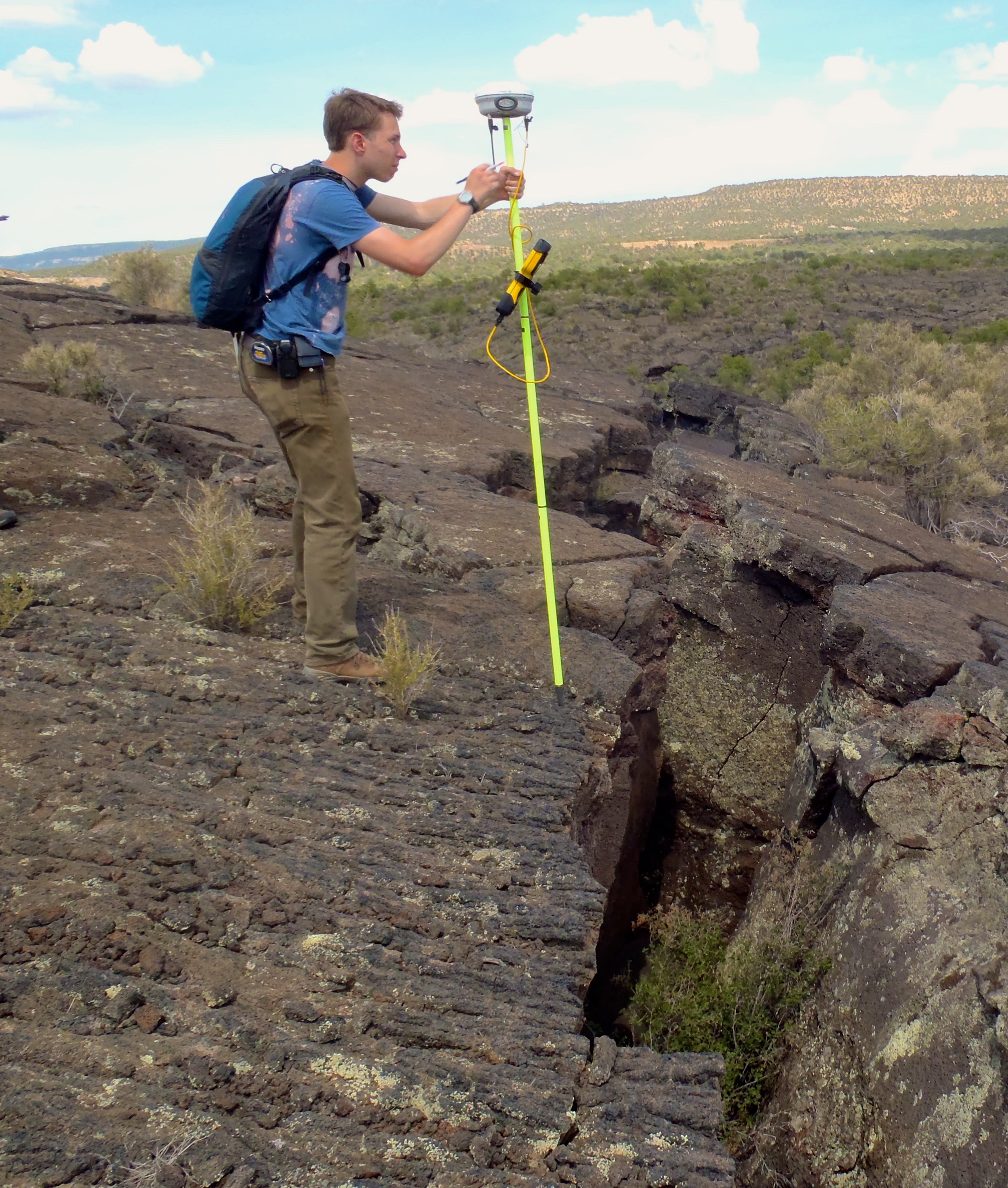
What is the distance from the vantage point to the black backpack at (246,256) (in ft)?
10.1

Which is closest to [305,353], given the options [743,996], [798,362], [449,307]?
[743,996]

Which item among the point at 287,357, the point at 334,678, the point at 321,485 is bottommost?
the point at 334,678

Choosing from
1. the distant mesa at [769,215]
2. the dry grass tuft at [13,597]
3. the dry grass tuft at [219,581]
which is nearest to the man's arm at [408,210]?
the dry grass tuft at [219,581]

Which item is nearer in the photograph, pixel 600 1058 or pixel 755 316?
pixel 600 1058

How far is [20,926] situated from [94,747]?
85cm

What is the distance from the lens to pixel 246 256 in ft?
10.3

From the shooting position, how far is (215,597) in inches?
156

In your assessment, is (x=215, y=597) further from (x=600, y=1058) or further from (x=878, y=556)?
(x=878, y=556)

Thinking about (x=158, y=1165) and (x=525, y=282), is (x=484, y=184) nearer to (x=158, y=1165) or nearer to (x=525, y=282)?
Result: (x=525, y=282)

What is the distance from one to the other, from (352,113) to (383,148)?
141mm

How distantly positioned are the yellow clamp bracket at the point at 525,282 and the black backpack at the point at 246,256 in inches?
23.8

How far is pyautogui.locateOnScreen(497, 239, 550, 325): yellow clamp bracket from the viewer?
131 inches

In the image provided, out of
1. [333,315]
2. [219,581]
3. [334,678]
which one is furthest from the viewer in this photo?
[219,581]

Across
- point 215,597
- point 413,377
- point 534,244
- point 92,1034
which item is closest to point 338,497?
point 215,597
